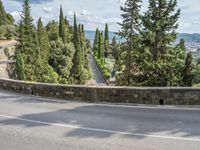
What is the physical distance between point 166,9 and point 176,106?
13.3m

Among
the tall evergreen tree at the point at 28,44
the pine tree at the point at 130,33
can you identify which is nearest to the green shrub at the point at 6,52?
the tall evergreen tree at the point at 28,44

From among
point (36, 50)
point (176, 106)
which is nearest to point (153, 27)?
point (176, 106)

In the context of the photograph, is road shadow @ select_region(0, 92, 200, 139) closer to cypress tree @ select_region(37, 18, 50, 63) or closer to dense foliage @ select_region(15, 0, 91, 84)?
dense foliage @ select_region(15, 0, 91, 84)

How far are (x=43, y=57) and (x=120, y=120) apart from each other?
3703cm

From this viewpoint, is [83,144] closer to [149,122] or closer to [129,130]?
[129,130]

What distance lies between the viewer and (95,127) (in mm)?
7164

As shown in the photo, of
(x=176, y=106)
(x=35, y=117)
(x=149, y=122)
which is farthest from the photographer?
(x=176, y=106)

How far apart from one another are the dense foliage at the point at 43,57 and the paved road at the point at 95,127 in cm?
2610

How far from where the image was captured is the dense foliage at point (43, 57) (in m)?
37.6

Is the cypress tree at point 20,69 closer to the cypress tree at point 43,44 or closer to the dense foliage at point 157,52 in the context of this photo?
the cypress tree at point 43,44

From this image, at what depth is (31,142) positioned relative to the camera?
6.17 m

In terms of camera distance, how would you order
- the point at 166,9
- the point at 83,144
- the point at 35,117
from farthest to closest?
the point at 166,9
the point at 35,117
the point at 83,144

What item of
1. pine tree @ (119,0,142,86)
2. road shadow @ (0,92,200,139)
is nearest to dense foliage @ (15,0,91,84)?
pine tree @ (119,0,142,86)

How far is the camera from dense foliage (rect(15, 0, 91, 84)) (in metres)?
37.6
